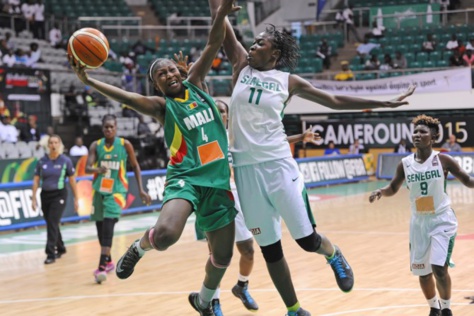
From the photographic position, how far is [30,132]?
20.1 metres

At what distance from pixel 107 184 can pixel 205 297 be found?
12.6 ft

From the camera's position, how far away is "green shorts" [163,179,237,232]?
644 cm

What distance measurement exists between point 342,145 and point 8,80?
11204 millimetres

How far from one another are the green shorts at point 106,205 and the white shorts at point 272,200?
409cm

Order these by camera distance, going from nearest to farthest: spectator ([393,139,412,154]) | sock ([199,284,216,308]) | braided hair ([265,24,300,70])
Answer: braided hair ([265,24,300,70])
sock ([199,284,216,308])
spectator ([393,139,412,154])

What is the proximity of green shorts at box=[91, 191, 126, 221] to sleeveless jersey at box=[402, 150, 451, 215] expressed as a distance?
429 cm

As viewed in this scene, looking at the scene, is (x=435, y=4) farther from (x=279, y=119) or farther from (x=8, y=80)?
(x=279, y=119)

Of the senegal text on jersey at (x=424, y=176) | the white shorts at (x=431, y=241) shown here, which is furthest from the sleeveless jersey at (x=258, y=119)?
the white shorts at (x=431, y=241)

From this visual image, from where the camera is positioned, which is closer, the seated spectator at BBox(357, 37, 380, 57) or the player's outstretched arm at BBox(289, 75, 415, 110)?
the player's outstretched arm at BBox(289, 75, 415, 110)

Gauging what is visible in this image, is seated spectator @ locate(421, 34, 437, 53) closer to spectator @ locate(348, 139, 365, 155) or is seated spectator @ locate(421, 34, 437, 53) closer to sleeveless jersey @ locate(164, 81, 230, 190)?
spectator @ locate(348, 139, 365, 155)

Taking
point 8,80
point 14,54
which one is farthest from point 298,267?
point 14,54

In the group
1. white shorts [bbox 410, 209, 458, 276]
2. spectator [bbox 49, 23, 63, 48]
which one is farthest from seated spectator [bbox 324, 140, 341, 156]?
white shorts [bbox 410, 209, 458, 276]

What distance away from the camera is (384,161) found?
26078 mm

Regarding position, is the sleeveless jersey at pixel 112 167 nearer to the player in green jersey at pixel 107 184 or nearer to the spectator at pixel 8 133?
the player in green jersey at pixel 107 184
